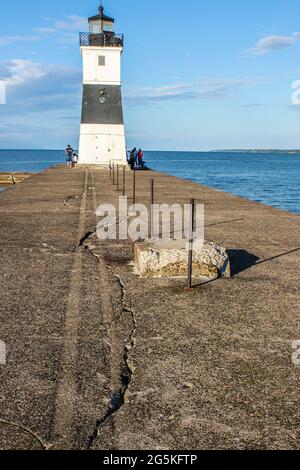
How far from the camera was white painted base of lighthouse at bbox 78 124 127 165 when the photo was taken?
119 feet

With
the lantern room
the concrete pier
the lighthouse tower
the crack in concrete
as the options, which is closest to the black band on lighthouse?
the lighthouse tower

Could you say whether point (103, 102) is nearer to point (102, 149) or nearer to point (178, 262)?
point (102, 149)

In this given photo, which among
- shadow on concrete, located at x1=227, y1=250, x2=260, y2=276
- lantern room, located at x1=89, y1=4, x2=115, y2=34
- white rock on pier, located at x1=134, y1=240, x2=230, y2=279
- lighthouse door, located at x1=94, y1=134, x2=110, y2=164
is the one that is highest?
lantern room, located at x1=89, y1=4, x2=115, y2=34

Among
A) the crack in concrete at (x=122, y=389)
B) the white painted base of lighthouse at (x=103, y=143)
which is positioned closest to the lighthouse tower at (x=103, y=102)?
the white painted base of lighthouse at (x=103, y=143)

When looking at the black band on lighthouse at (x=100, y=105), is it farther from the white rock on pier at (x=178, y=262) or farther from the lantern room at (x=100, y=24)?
the white rock on pier at (x=178, y=262)

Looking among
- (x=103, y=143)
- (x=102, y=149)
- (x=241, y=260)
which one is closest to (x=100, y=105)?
(x=103, y=143)

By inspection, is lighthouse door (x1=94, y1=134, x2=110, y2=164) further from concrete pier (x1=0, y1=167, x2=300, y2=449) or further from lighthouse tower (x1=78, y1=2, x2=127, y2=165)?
concrete pier (x1=0, y1=167, x2=300, y2=449)

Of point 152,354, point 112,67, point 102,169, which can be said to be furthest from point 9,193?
point 112,67

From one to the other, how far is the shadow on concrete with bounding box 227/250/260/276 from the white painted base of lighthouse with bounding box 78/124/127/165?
95.2ft

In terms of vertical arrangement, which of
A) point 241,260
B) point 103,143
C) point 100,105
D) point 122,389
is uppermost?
point 100,105

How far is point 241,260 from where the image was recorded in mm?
7219

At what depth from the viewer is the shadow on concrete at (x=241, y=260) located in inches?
264

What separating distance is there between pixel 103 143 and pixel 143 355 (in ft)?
110

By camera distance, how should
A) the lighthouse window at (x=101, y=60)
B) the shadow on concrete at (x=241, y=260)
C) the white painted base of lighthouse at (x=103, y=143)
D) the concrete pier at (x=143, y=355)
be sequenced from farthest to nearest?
1. the white painted base of lighthouse at (x=103, y=143)
2. the lighthouse window at (x=101, y=60)
3. the shadow on concrete at (x=241, y=260)
4. the concrete pier at (x=143, y=355)
